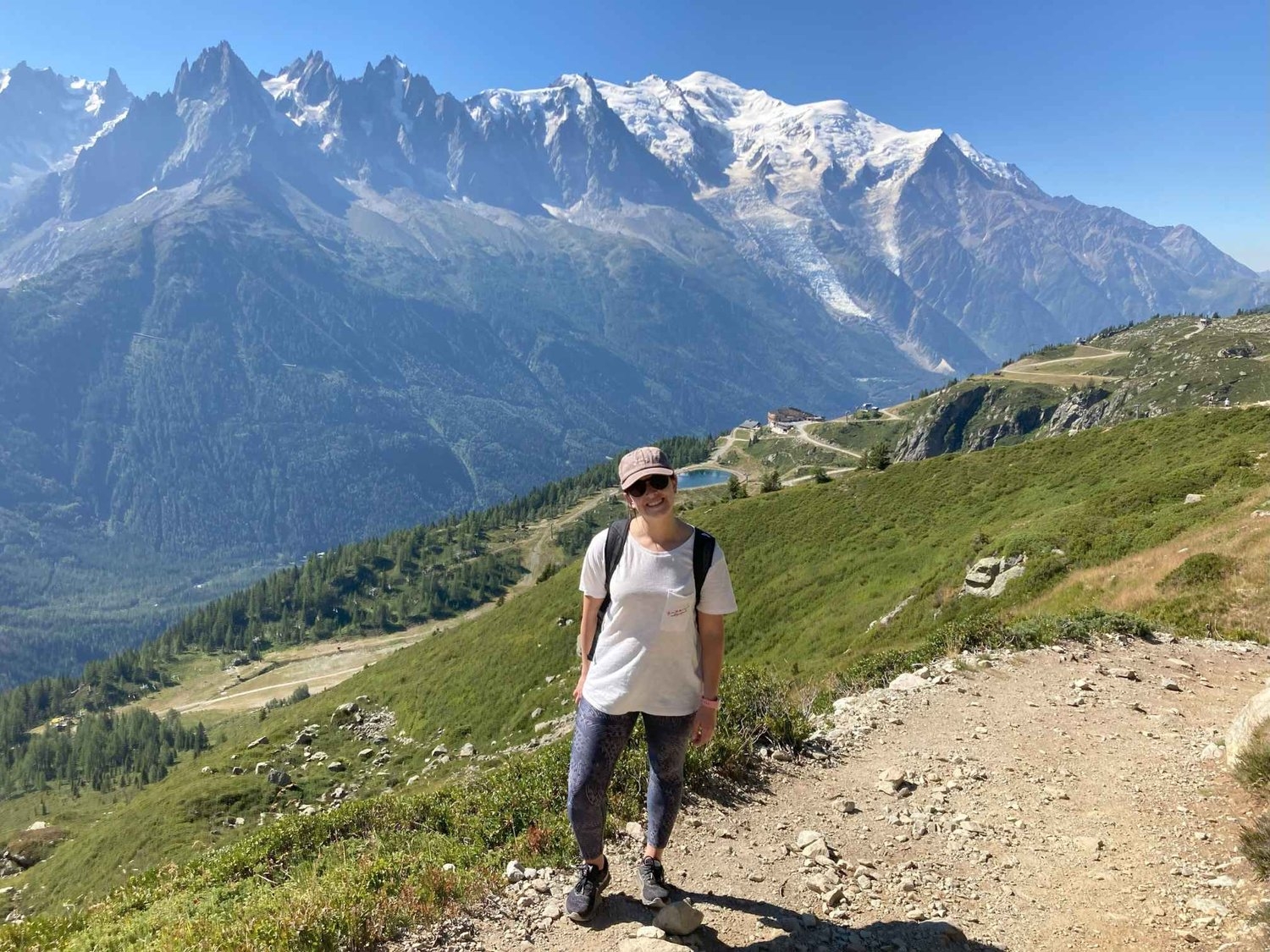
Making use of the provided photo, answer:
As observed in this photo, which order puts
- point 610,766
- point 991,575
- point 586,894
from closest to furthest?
point 610,766 → point 586,894 → point 991,575

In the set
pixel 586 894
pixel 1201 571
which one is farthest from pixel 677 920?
pixel 1201 571

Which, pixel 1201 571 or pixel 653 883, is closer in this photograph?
pixel 653 883

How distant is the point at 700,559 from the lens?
682cm

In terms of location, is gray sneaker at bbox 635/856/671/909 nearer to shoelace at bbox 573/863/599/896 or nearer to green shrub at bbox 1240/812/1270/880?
shoelace at bbox 573/863/599/896

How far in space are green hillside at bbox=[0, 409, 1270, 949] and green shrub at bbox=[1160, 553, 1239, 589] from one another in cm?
252

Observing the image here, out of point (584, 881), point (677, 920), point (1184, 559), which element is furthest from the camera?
point (1184, 559)

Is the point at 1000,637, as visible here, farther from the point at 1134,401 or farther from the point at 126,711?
the point at 126,711

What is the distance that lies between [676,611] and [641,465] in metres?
1.56

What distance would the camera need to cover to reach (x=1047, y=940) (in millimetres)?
7309

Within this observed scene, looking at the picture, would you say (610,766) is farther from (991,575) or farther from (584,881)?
(991,575)

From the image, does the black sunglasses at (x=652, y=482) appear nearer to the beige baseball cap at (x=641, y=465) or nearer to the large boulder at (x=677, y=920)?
the beige baseball cap at (x=641, y=465)

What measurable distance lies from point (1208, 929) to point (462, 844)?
9.17 metres

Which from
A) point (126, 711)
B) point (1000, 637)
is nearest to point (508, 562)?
point (126, 711)

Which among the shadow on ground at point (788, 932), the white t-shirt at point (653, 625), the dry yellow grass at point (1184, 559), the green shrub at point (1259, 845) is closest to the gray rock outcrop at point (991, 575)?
A: the dry yellow grass at point (1184, 559)
